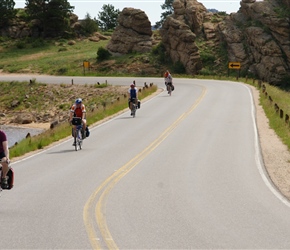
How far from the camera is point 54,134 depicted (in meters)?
27.2

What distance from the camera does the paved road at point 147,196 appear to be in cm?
965

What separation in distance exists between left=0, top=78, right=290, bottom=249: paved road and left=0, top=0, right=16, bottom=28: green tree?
82059 mm

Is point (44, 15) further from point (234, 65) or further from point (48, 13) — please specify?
point (234, 65)

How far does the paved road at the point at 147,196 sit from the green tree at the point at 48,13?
7847 cm

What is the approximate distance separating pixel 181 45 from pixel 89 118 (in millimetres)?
47150

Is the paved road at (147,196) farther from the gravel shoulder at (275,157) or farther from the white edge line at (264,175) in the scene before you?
the gravel shoulder at (275,157)

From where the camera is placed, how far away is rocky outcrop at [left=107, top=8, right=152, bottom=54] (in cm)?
8588

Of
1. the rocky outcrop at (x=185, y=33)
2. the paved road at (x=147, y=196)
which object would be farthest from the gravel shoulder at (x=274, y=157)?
the rocky outcrop at (x=185, y=33)

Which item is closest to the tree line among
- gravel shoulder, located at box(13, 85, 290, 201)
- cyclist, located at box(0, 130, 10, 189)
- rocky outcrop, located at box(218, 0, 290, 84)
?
rocky outcrop, located at box(218, 0, 290, 84)

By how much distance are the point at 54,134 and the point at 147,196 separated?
14574 millimetres

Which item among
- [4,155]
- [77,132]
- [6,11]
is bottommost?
[77,132]

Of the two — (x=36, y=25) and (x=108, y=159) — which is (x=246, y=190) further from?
(x=36, y=25)

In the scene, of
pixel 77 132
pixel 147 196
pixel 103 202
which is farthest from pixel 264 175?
pixel 77 132

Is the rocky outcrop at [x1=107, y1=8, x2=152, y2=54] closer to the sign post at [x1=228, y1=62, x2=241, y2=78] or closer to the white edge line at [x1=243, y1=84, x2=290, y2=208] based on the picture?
the sign post at [x1=228, y1=62, x2=241, y2=78]
